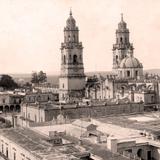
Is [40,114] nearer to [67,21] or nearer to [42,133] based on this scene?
[42,133]

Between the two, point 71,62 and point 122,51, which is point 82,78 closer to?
point 71,62

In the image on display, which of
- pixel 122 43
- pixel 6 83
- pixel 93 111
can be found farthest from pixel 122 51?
pixel 6 83

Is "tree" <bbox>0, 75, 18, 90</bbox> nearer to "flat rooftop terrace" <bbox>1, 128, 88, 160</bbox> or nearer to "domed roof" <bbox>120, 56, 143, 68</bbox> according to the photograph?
"domed roof" <bbox>120, 56, 143, 68</bbox>

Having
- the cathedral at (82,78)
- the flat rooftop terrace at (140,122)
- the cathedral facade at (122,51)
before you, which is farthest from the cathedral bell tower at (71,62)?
the flat rooftop terrace at (140,122)

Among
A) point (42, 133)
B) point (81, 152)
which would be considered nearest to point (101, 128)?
point (42, 133)

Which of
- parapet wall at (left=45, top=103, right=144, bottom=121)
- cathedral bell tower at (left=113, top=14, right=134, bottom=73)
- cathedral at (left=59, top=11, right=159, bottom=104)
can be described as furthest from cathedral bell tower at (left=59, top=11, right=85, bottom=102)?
parapet wall at (left=45, top=103, right=144, bottom=121)

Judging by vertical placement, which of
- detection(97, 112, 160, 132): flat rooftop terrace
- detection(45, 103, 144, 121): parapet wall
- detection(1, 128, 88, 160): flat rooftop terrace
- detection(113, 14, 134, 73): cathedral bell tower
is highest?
detection(113, 14, 134, 73): cathedral bell tower
